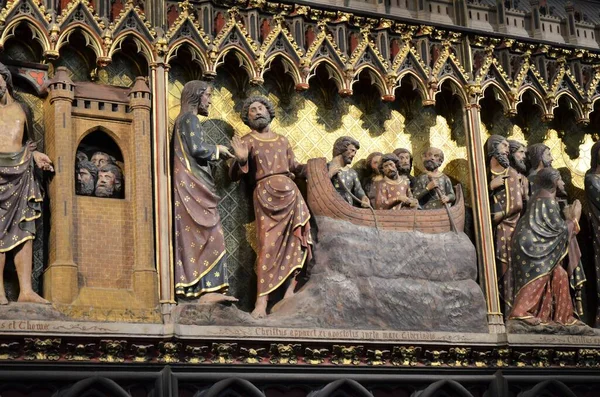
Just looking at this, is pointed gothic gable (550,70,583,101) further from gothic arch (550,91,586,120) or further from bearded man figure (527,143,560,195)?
bearded man figure (527,143,560,195)

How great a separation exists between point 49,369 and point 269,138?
347 centimetres

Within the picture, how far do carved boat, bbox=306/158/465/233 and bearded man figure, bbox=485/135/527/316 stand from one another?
649 millimetres

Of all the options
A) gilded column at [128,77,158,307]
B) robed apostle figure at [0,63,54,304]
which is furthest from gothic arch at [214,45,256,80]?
robed apostle figure at [0,63,54,304]

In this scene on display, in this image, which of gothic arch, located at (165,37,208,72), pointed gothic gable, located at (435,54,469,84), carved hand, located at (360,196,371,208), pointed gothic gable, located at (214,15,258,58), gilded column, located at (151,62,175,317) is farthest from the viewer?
pointed gothic gable, located at (435,54,469,84)

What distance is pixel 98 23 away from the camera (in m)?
12.8

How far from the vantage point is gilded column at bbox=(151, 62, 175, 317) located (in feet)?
40.4

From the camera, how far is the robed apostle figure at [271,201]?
508 inches

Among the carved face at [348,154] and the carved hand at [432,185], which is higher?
the carved face at [348,154]

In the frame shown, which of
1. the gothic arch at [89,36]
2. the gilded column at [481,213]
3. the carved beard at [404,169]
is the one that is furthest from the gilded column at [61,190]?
the gilded column at [481,213]

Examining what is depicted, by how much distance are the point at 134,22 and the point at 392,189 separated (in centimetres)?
333

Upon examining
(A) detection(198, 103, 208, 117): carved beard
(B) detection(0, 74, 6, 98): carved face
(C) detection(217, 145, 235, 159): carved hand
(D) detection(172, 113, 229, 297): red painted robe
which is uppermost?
(B) detection(0, 74, 6, 98): carved face

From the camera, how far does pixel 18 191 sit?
11.9 m

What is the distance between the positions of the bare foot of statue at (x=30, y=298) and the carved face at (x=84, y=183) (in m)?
1.24

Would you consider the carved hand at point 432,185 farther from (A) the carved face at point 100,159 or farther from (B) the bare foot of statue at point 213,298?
(A) the carved face at point 100,159
